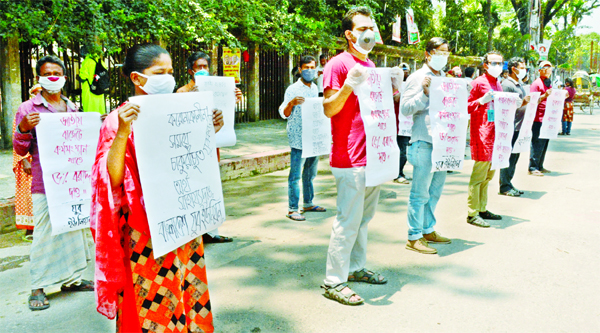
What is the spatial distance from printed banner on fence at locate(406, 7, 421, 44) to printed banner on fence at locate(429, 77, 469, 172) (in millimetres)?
15563

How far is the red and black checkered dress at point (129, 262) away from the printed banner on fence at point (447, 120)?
3.14 m

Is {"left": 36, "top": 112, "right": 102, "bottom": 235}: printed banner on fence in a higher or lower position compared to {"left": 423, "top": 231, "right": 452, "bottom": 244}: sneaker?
higher

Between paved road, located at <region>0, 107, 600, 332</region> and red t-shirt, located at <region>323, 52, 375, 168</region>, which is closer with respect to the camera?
paved road, located at <region>0, 107, 600, 332</region>

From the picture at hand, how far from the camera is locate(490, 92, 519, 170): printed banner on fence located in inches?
234

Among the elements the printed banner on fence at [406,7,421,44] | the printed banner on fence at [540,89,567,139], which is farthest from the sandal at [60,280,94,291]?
the printed banner on fence at [406,7,421,44]

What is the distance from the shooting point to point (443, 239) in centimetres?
529

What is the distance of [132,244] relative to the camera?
2.39 metres

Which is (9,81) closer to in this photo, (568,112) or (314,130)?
(314,130)

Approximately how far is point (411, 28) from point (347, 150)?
1797cm

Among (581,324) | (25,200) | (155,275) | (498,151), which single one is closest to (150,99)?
(155,275)

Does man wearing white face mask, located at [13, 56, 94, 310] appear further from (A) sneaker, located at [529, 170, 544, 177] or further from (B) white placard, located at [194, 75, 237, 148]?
(A) sneaker, located at [529, 170, 544, 177]

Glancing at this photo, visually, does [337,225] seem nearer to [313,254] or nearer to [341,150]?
[341,150]

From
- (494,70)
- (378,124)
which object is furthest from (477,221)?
(378,124)

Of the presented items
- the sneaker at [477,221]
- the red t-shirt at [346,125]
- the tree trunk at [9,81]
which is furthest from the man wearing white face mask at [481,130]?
the tree trunk at [9,81]
